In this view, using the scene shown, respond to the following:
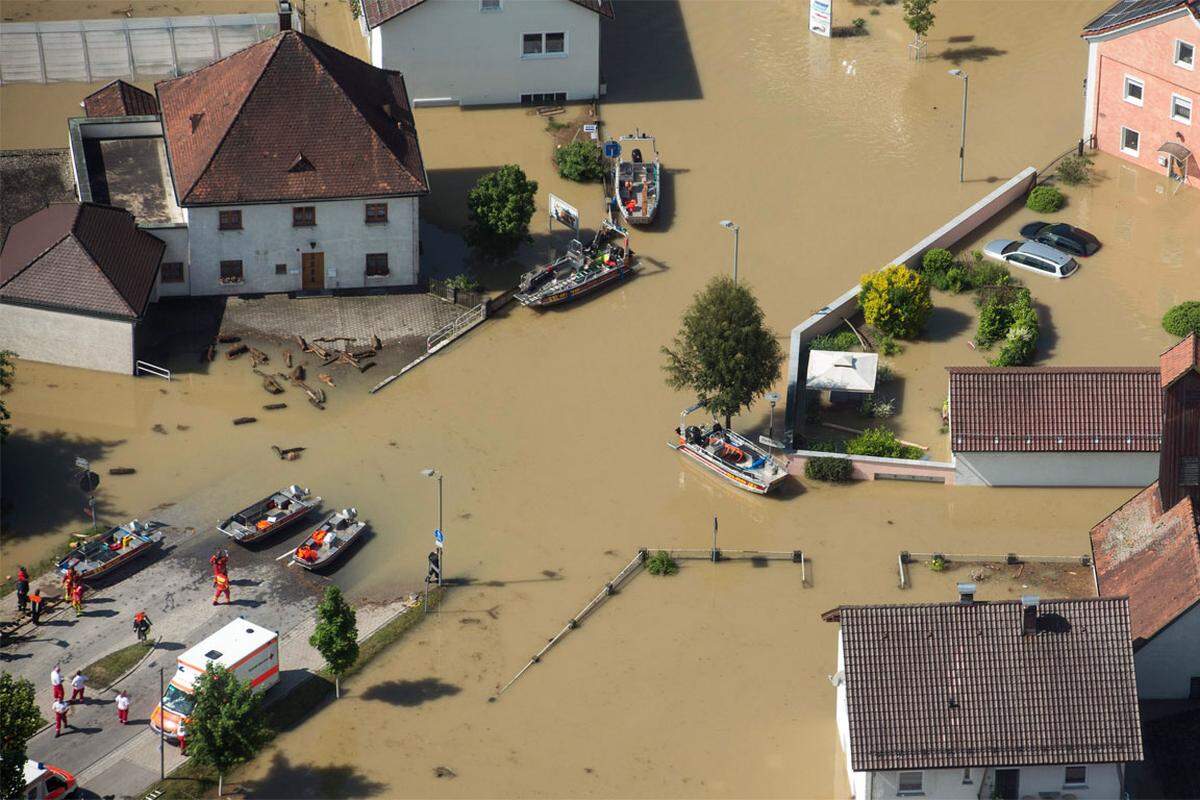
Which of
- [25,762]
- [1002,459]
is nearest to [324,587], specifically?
[25,762]

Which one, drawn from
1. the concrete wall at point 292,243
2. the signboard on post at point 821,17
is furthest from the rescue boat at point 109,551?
the signboard on post at point 821,17

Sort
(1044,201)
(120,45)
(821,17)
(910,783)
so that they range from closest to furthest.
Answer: (910,783)
(1044,201)
(120,45)
(821,17)

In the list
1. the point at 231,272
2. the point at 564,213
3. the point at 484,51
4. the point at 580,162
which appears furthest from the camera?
the point at 484,51

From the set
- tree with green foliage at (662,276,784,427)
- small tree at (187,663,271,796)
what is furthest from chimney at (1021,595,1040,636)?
small tree at (187,663,271,796)

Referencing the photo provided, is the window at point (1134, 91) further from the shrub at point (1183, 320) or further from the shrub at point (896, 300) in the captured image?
the shrub at point (896, 300)

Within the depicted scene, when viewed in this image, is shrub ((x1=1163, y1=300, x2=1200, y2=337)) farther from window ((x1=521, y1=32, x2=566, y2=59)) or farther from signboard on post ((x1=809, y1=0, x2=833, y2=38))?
window ((x1=521, y1=32, x2=566, y2=59))

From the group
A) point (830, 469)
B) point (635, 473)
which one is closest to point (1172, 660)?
point (830, 469)

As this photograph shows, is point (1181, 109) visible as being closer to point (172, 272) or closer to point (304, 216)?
point (304, 216)
